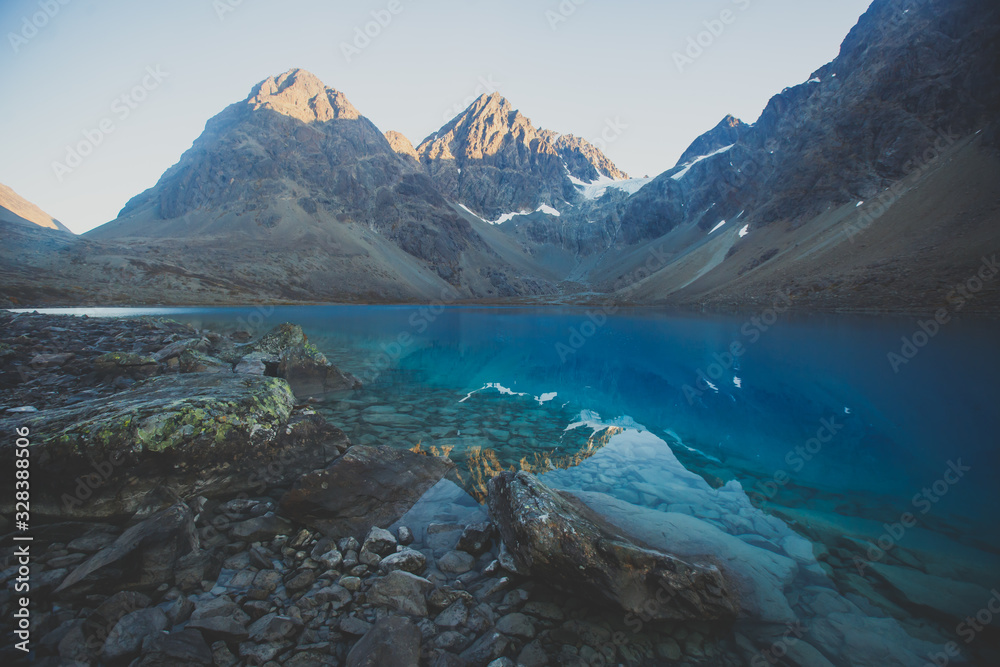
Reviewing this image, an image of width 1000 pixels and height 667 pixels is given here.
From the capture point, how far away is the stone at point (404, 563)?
225 inches

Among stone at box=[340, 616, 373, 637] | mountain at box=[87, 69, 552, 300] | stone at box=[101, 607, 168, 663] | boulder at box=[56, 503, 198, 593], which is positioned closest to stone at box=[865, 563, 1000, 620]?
stone at box=[340, 616, 373, 637]

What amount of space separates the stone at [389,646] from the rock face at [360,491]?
2.63 meters

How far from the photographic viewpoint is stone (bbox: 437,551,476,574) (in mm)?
5929

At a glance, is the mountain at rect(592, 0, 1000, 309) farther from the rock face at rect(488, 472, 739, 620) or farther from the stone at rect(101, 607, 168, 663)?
the stone at rect(101, 607, 168, 663)

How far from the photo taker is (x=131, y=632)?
401 cm

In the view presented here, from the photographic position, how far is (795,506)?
8.64 metres

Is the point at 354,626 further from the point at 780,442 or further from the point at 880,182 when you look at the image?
the point at 880,182

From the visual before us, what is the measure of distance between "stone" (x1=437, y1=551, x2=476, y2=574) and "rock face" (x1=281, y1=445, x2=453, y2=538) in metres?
1.66

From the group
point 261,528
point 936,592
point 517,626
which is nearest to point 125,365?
point 261,528

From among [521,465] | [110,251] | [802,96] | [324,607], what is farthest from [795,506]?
[802,96]

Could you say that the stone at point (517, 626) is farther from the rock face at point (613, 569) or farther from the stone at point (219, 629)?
the stone at point (219, 629)

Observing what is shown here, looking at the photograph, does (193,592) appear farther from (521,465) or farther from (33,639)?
(521,465)

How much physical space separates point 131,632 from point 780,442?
15.9 m

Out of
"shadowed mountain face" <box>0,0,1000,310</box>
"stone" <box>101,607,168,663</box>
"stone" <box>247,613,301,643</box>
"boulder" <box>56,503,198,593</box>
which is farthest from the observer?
"shadowed mountain face" <box>0,0,1000,310</box>
